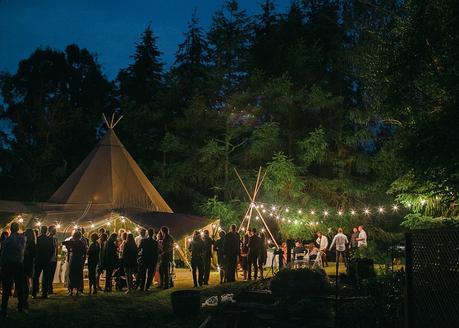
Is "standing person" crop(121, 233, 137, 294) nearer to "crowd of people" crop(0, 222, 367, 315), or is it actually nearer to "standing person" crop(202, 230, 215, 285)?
"crowd of people" crop(0, 222, 367, 315)

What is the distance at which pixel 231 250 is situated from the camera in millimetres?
12188

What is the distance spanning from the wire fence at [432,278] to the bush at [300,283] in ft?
15.8

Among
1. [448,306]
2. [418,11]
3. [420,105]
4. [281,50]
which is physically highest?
[281,50]

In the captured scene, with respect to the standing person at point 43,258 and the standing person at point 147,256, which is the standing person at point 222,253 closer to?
the standing person at point 147,256

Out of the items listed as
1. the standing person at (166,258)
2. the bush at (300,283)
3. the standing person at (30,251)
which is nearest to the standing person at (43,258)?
the standing person at (30,251)

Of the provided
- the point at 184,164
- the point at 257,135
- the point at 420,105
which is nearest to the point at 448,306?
the point at 420,105

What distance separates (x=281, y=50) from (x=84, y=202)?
13.3 metres

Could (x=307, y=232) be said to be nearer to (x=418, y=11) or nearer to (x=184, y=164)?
(x=184, y=164)

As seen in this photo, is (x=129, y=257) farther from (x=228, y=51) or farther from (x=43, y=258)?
(x=228, y=51)

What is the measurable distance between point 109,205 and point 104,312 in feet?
26.3

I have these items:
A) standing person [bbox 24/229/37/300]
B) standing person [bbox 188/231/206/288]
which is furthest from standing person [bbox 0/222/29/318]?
standing person [bbox 188/231/206/288]

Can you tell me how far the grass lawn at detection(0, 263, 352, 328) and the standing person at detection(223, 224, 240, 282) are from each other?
1.59m

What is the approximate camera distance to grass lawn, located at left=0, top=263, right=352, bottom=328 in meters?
7.46

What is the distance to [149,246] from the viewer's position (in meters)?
10.6
